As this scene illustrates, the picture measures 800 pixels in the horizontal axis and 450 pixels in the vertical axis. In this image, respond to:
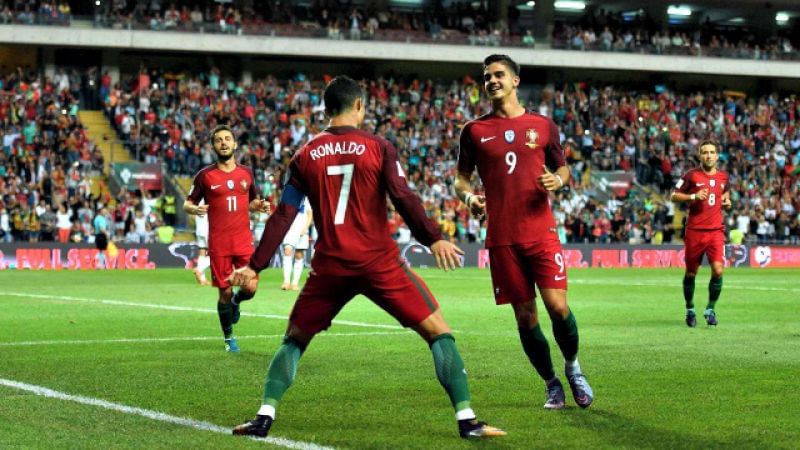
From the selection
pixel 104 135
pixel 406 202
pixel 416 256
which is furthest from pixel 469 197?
pixel 104 135

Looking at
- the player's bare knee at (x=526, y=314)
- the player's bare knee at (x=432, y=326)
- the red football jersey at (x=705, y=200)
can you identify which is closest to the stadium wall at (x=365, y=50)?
the red football jersey at (x=705, y=200)

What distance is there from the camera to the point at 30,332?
16.2 meters

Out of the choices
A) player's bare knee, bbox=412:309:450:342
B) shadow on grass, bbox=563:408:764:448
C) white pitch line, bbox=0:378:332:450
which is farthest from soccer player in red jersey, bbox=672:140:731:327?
player's bare knee, bbox=412:309:450:342

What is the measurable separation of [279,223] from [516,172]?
92.6 inches

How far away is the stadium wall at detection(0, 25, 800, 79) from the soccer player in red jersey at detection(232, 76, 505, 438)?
45.1 m

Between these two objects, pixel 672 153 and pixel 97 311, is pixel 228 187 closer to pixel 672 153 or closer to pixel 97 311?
pixel 97 311

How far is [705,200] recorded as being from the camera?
59.4 ft

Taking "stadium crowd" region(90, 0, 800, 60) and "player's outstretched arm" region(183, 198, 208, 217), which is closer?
"player's outstretched arm" region(183, 198, 208, 217)

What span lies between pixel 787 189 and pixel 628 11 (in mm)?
17169

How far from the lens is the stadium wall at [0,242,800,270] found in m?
37.9

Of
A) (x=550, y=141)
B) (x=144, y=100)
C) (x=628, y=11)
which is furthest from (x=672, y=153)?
(x=550, y=141)

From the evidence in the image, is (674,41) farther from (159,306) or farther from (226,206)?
(226,206)

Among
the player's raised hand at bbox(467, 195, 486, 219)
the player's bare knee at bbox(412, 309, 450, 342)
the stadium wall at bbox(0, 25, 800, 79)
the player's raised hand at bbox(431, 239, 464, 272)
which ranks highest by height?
the stadium wall at bbox(0, 25, 800, 79)

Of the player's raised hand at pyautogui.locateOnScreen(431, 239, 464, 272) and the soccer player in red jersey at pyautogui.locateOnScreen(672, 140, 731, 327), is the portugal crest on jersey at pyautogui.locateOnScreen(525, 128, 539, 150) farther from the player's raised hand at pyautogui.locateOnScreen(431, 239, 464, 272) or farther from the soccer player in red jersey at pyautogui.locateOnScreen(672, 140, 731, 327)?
the soccer player in red jersey at pyautogui.locateOnScreen(672, 140, 731, 327)
